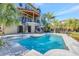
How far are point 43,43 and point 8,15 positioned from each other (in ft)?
1.98

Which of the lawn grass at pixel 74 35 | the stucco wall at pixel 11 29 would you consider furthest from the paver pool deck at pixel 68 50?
the stucco wall at pixel 11 29

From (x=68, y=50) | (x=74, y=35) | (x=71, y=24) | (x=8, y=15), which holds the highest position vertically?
(x=8, y=15)

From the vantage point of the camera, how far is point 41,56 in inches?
117

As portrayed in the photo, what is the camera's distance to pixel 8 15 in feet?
9.94

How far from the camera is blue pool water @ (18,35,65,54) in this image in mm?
2982

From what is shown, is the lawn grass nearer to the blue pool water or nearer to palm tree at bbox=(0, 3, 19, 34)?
the blue pool water

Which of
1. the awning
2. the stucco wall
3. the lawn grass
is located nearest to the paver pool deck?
the lawn grass

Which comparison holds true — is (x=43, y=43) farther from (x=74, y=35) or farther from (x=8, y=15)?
(x=8, y=15)

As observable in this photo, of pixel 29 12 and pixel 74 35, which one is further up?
pixel 29 12

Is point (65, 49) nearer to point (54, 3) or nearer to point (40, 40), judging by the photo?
point (40, 40)

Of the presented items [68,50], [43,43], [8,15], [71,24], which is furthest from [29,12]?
[68,50]

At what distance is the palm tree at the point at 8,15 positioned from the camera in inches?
118

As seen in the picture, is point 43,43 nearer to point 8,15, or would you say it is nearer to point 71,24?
point 71,24

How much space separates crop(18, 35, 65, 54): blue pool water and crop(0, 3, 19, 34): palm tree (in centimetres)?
29
